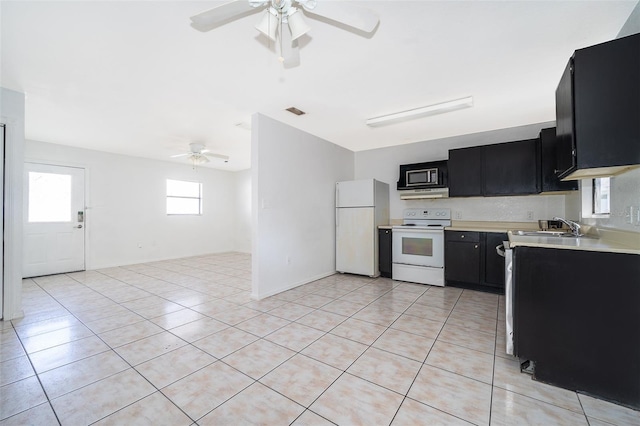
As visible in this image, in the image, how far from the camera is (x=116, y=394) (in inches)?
65.0

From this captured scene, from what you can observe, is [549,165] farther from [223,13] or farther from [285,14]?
[223,13]

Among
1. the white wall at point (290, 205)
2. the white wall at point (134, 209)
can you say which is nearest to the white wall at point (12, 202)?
the white wall at point (290, 205)

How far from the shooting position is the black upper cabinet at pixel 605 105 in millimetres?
1575

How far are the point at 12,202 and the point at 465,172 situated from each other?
5.68 m

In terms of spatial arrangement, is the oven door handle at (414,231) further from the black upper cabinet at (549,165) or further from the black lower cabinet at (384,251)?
the black upper cabinet at (549,165)

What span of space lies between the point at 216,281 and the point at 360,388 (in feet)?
11.1

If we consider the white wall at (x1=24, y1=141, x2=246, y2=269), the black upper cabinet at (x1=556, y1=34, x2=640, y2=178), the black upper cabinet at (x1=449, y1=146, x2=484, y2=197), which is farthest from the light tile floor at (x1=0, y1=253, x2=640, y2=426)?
the white wall at (x1=24, y1=141, x2=246, y2=269)

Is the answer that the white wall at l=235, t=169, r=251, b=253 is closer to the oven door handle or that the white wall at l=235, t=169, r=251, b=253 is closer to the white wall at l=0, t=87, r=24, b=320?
the oven door handle

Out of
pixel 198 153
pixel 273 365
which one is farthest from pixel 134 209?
pixel 273 365

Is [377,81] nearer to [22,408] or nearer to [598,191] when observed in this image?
[598,191]

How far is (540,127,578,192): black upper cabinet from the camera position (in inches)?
132

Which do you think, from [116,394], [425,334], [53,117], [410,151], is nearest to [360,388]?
[425,334]

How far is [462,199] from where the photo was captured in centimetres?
445

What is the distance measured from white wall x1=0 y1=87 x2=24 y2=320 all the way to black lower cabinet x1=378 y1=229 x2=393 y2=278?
4631 mm
